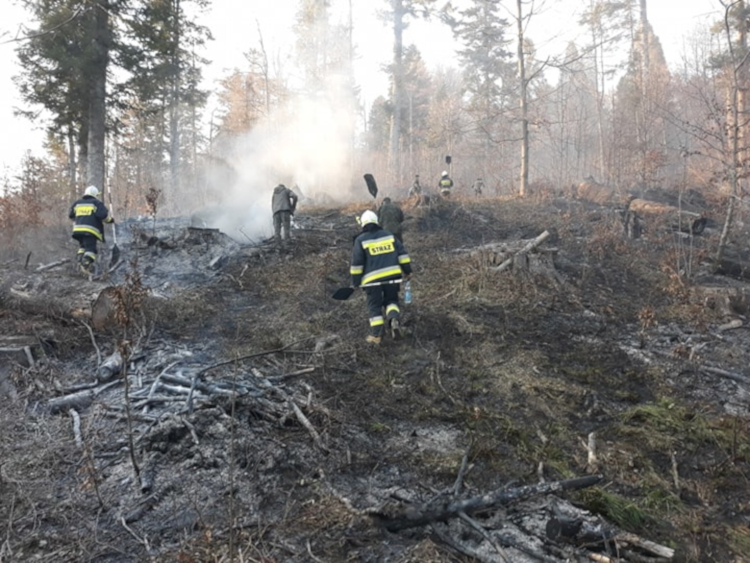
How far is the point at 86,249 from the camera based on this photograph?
8.33m

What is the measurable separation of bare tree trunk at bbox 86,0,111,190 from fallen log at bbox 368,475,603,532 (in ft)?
41.6

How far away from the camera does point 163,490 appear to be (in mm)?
3369

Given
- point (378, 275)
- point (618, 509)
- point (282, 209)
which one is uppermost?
point (282, 209)

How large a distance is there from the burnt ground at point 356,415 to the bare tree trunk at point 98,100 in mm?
4718

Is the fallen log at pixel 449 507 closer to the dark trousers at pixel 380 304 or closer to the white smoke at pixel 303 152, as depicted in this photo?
the dark trousers at pixel 380 304

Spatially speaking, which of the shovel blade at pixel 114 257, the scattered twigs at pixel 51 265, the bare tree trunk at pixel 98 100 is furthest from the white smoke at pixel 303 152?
the scattered twigs at pixel 51 265

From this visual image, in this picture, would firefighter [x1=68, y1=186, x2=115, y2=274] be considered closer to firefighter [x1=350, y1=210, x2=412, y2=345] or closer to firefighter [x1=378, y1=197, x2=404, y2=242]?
firefighter [x1=350, y1=210, x2=412, y2=345]

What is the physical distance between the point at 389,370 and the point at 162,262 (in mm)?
6298

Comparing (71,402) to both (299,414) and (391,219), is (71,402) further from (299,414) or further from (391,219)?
(391,219)

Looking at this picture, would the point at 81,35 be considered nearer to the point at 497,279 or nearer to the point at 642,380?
the point at 497,279

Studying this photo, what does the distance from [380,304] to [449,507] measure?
3.62 metres

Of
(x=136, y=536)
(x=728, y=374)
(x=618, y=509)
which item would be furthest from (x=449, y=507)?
(x=728, y=374)

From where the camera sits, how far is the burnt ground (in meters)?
3.01

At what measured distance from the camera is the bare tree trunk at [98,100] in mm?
12281
